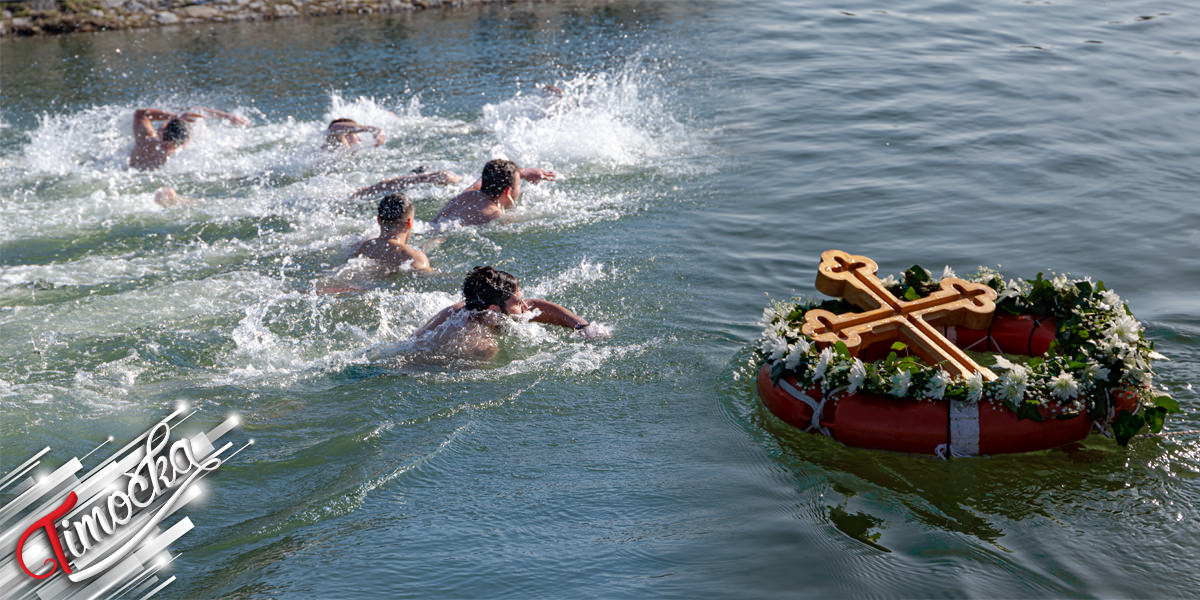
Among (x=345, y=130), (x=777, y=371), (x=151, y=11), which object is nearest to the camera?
(x=777, y=371)

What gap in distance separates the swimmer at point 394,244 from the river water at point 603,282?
17 centimetres

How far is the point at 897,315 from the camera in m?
6.49

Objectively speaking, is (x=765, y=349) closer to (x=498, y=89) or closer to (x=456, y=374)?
(x=456, y=374)

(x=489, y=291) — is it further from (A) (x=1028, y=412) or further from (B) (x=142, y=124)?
(B) (x=142, y=124)

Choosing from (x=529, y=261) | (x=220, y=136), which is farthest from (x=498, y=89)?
(x=529, y=261)

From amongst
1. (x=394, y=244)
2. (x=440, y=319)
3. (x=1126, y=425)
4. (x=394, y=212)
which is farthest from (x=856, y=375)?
(x=394, y=212)

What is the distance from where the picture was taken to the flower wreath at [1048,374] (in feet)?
18.5

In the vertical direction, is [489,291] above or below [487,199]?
below

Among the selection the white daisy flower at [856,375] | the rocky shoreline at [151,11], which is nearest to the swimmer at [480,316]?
the white daisy flower at [856,375]

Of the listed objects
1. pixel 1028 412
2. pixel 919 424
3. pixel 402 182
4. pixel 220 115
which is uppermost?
pixel 220 115

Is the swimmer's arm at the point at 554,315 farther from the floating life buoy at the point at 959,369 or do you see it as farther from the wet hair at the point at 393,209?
the wet hair at the point at 393,209

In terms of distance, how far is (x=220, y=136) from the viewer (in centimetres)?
1361

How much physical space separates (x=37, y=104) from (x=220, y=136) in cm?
399

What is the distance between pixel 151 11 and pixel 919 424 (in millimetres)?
20104
